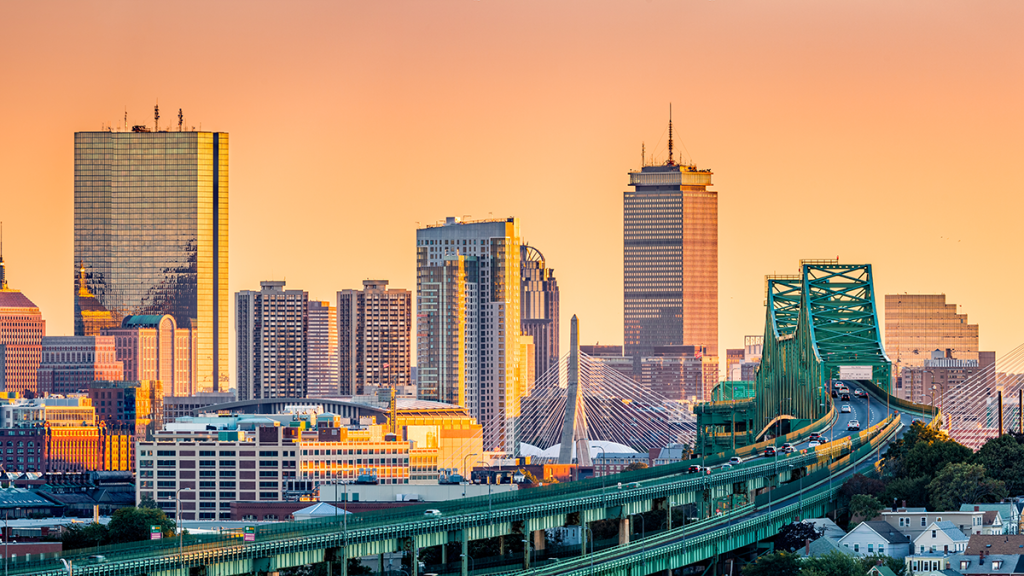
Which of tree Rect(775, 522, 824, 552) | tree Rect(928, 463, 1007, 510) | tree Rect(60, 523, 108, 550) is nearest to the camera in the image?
tree Rect(775, 522, 824, 552)

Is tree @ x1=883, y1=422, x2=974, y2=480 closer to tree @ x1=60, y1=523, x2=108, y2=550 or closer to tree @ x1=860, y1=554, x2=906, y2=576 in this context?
tree @ x1=860, y1=554, x2=906, y2=576

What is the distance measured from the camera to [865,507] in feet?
523

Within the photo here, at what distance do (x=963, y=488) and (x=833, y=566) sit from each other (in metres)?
30.7

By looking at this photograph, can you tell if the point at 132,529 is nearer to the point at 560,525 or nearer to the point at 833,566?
the point at 560,525

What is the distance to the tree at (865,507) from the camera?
158 meters

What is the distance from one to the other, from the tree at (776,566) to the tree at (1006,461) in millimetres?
32947

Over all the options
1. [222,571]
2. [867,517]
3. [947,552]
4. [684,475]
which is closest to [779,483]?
[684,475]

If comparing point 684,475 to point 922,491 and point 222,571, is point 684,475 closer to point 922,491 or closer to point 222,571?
point 922,491

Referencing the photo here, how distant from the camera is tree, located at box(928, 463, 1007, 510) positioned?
162 m

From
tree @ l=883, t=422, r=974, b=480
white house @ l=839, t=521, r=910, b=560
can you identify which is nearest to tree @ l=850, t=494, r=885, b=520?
white house @ l=839, t=521, r=910, b=560

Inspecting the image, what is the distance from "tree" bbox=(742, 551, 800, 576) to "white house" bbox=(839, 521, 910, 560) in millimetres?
6976

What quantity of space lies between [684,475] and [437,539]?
34951mm

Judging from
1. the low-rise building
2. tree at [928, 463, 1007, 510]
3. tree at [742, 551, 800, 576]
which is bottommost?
tree at [742, 551, 800, 576]

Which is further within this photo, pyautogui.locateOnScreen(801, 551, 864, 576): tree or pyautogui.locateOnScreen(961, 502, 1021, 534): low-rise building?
pyautogui.locateOnScreen(961, 502, 1021, 534): low-rise building
